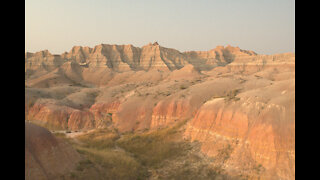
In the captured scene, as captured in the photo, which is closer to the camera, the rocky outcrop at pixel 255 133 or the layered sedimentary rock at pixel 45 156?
the layered sedimentary rock at pixel 45 156

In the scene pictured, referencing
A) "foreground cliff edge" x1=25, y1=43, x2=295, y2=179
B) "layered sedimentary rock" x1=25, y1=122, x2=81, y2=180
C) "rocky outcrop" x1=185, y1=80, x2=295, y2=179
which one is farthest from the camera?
"foreground cliff edge" x1=25, y1=43, x2=295, y2=179

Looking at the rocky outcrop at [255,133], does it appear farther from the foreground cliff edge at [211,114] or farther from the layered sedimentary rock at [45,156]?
the layered sedimentary rock at [45,156]

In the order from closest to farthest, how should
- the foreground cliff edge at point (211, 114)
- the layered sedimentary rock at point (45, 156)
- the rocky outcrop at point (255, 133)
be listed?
the layered sedimentary rock at point (45, 156), the rocky outcrop at point (255, 133), the foreground cliff edge at point (211, 114)

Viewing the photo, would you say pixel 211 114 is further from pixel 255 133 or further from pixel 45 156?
pixel 45 156

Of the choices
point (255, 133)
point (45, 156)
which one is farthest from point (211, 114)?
point (45, 156)

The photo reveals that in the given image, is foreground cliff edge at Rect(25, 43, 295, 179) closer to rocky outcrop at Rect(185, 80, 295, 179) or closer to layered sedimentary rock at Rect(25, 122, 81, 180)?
rocky outcrop at Rect(185, 80, 295, 179)

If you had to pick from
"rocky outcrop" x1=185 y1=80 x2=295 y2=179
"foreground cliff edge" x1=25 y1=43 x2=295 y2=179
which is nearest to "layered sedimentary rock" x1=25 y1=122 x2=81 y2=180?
"foreground cliff edge" x1=25 y1=43 x2=295 y2=179

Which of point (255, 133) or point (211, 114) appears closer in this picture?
point (255, 133)

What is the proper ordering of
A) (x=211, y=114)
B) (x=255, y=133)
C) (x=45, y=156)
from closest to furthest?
(x=45, y=156)
(x=255, y=133)
(x=211, y=114)

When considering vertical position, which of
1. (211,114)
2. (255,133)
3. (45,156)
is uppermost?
(211,114)

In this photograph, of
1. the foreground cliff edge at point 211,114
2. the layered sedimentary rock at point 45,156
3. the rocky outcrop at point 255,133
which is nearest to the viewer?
the layered sedimentary rock at point 45,156

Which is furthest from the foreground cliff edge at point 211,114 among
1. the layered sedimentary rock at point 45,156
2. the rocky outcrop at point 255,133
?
the layered sedimentary rock at point 45,156
